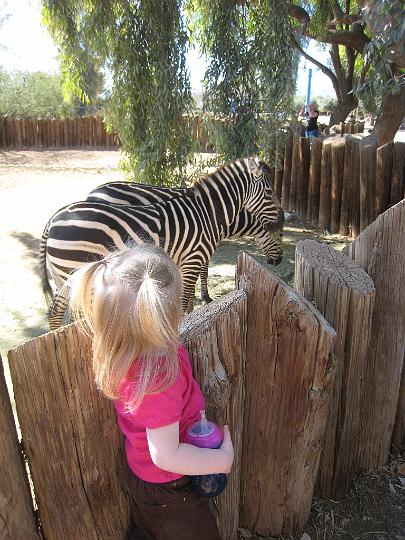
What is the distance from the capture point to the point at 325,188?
8.02m

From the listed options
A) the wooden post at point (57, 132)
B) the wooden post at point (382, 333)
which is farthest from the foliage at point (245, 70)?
the wooden post at point (57, 132)

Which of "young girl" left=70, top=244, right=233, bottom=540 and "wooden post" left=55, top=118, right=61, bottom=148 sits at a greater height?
"wooden post" left=55, top=118, right=61, bottom=148

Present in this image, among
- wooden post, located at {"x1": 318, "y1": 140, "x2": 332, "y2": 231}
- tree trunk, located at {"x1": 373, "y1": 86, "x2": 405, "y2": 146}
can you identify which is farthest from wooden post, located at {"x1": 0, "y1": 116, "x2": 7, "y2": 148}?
wooden post, located at {"x1": 318, "y1": 140, "x2": 332, "y2": 231}

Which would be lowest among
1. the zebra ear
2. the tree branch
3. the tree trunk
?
the zebra ear

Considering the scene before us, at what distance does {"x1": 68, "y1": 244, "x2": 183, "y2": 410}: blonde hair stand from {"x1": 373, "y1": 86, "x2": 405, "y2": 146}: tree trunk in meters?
9.53

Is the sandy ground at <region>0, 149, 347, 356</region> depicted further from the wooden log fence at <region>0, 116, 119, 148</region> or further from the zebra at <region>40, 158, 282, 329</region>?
the wooden log fence at <region>0, 116, 119, 148</region>

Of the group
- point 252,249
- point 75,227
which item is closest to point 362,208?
point 252,249

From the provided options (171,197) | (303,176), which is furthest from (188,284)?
(303,176)

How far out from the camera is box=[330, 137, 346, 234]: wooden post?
7.52 m

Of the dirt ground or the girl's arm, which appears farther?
the dirt ground

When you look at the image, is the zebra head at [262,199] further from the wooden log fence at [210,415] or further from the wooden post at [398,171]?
the wooden log fence at [210,415]

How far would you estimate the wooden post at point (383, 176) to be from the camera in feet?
21.2

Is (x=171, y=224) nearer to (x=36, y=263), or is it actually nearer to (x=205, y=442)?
(x=36, y=263)

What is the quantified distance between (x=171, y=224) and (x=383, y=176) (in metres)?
3.53
